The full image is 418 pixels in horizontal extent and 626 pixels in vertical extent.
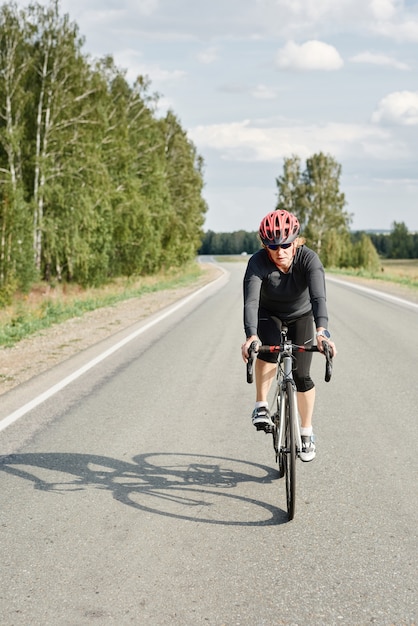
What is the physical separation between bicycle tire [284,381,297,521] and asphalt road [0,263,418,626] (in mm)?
139

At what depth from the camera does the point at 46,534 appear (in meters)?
4.20

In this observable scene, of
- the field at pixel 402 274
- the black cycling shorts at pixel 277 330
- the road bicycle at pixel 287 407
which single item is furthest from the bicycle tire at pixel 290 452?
the field at pixel 402 274

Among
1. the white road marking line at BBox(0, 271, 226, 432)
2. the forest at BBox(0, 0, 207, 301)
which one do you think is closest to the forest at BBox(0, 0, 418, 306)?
the forest at BBox(0, 0, 207, 301)

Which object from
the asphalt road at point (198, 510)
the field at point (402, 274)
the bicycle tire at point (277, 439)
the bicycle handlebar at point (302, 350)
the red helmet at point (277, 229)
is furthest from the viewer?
the field at point (402, 274)

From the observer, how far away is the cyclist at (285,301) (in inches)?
181

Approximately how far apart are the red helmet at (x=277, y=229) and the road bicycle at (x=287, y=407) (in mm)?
656

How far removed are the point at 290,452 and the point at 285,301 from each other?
1.07 meters

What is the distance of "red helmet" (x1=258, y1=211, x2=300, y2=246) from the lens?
458cm

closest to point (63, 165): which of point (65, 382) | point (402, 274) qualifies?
point (65, 382)

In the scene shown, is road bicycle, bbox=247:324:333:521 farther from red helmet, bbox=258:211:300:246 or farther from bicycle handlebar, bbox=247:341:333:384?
red helmet, bbox=258:211:300:246

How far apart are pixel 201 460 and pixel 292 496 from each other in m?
Answer: 1.46

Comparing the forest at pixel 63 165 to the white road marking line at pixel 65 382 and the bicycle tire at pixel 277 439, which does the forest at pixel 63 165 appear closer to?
the white road marking line at pixel 65 382

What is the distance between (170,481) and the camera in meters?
5.20

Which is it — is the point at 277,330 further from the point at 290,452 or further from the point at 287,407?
the point at 290,452
